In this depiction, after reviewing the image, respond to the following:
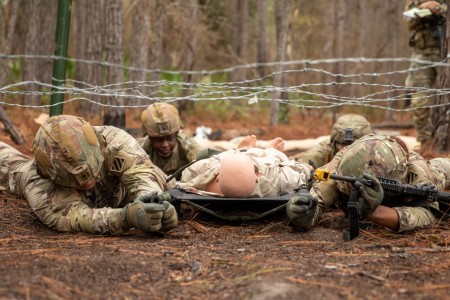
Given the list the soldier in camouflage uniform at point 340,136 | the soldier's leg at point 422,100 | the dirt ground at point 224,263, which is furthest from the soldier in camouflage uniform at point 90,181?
the soldier's leg at point 422,100

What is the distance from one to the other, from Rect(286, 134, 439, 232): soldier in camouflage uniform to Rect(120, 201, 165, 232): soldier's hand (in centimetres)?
85

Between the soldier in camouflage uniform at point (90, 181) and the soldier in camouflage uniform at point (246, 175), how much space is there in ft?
1.03

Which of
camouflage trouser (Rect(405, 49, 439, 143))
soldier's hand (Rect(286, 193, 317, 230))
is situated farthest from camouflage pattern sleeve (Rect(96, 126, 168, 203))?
camouflage trouser (Rect(405, 49, 439, 143))

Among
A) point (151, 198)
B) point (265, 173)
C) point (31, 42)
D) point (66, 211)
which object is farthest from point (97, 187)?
point (31, 42)

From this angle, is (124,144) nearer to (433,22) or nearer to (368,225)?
(368,225)

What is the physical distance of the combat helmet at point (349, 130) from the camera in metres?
5.99

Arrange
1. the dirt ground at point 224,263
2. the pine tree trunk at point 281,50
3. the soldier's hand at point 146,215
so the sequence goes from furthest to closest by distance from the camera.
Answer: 1. the pine tree trunk at point 281,50
2. the soldier's hand at point 146,215
3. the dirt ground at point 224,263

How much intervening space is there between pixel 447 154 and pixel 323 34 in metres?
15.1

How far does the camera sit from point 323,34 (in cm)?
2131

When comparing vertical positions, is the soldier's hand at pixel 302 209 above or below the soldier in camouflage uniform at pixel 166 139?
below

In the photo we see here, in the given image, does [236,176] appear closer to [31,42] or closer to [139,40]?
[139,40]

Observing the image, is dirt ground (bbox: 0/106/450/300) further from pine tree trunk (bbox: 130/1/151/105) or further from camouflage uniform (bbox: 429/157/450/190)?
pine tree trunk (bbox: 130/1/151/105)

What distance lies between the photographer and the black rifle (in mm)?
4043

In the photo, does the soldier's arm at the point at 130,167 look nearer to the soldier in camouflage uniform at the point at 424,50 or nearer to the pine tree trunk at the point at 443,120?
the pine tree trunk at the point at 443,120
